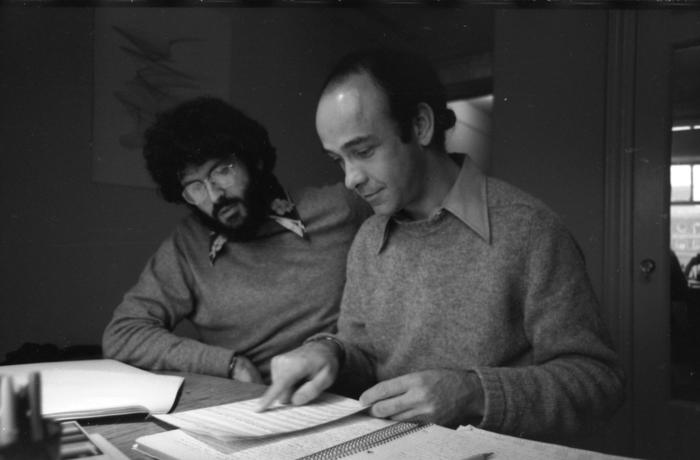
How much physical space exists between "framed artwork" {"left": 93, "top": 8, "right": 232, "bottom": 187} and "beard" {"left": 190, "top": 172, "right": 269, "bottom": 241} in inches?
6.9

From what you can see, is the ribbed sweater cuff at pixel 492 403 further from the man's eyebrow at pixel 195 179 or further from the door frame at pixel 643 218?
the man's eyebrow at pixel 195 179

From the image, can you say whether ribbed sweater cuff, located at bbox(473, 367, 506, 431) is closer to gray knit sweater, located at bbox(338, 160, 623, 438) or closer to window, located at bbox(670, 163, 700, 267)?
gray knit sweater, located at bbox(338, 160, 623, 438)

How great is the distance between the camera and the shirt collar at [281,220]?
3.07 feet

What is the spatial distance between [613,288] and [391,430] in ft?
1.28

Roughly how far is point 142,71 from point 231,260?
1.28ft

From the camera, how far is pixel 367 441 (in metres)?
0.46

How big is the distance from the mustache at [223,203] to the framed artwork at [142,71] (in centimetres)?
17

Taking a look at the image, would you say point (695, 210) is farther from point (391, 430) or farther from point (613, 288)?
point (391, 430)

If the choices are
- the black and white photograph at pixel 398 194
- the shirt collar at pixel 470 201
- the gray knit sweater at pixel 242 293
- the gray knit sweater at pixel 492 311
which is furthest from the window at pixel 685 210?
the gray knit sweater at pixel 242 293

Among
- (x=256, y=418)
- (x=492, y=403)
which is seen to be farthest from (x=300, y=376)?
(x=492, y=403)

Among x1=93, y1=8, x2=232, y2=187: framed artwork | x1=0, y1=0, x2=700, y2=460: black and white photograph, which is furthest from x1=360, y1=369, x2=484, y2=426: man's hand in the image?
x1=93, y1=8, x2=232, y2=187: framed artwork

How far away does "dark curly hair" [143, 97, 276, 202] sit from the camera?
0.78 meters

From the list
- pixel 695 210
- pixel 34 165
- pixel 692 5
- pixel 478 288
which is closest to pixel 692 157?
pixel 695 210

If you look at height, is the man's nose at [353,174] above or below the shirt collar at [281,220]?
above
